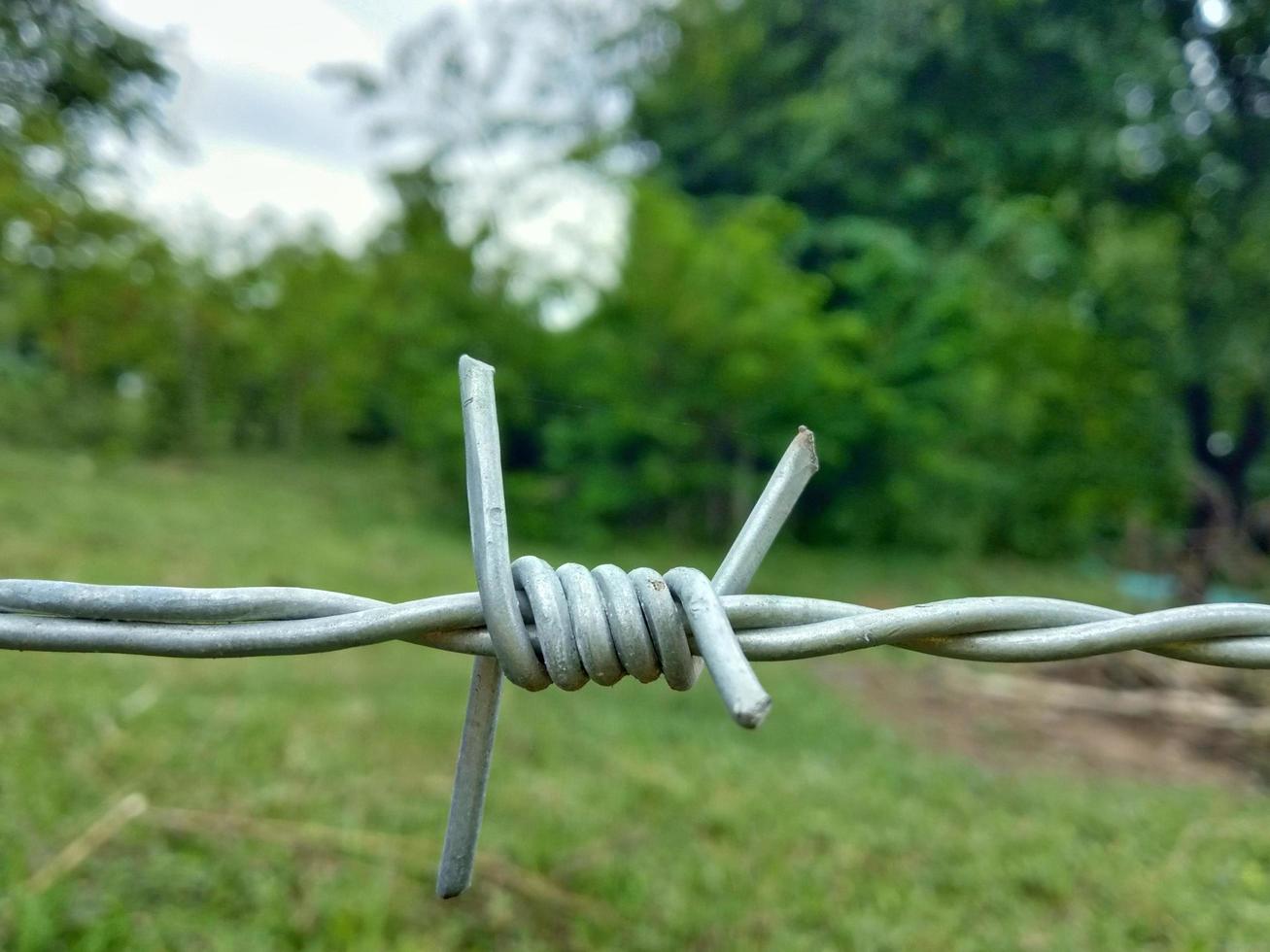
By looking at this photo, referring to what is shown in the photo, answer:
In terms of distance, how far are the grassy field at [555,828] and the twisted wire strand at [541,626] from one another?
1.08 meters

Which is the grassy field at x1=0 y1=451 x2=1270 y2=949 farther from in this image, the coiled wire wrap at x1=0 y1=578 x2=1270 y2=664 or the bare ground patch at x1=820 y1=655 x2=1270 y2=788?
the coiled wire wrap at x1=0 y1=578 x2=1270 y2=664

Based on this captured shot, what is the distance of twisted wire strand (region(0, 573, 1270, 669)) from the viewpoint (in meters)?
0.43

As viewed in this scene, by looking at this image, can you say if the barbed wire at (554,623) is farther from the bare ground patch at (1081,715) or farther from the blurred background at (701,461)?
the bare ground patch at (1081,715)

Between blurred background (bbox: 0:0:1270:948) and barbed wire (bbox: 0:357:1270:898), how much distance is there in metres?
1.09

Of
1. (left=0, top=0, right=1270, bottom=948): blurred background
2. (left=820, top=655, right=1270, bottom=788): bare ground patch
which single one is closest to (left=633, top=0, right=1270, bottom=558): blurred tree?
(left=0, top=0, right=1270, bottom=948): blurred background

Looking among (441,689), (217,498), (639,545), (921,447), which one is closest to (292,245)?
(217,498)

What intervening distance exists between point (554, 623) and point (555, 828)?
5.13 ft

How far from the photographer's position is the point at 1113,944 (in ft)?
5.14

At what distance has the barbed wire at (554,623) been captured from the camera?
0.43 meters

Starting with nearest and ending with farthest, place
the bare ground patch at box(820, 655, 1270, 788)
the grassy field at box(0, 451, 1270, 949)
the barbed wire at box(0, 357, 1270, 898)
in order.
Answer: the barbed wire at box(0, 357, 1270, 898)
the grassy field at box(0, 451, 1270, 949)
the bare ground patch at box(820, 655, 1270, 788)

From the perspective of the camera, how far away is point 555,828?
1.85 meters

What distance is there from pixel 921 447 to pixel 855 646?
5786 mm

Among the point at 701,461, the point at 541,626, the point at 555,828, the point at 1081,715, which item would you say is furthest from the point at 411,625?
the point at 701,461

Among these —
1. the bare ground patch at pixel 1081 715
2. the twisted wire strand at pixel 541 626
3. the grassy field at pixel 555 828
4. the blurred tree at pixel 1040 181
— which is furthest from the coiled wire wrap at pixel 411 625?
the blurred tree at pixel 1040 181
